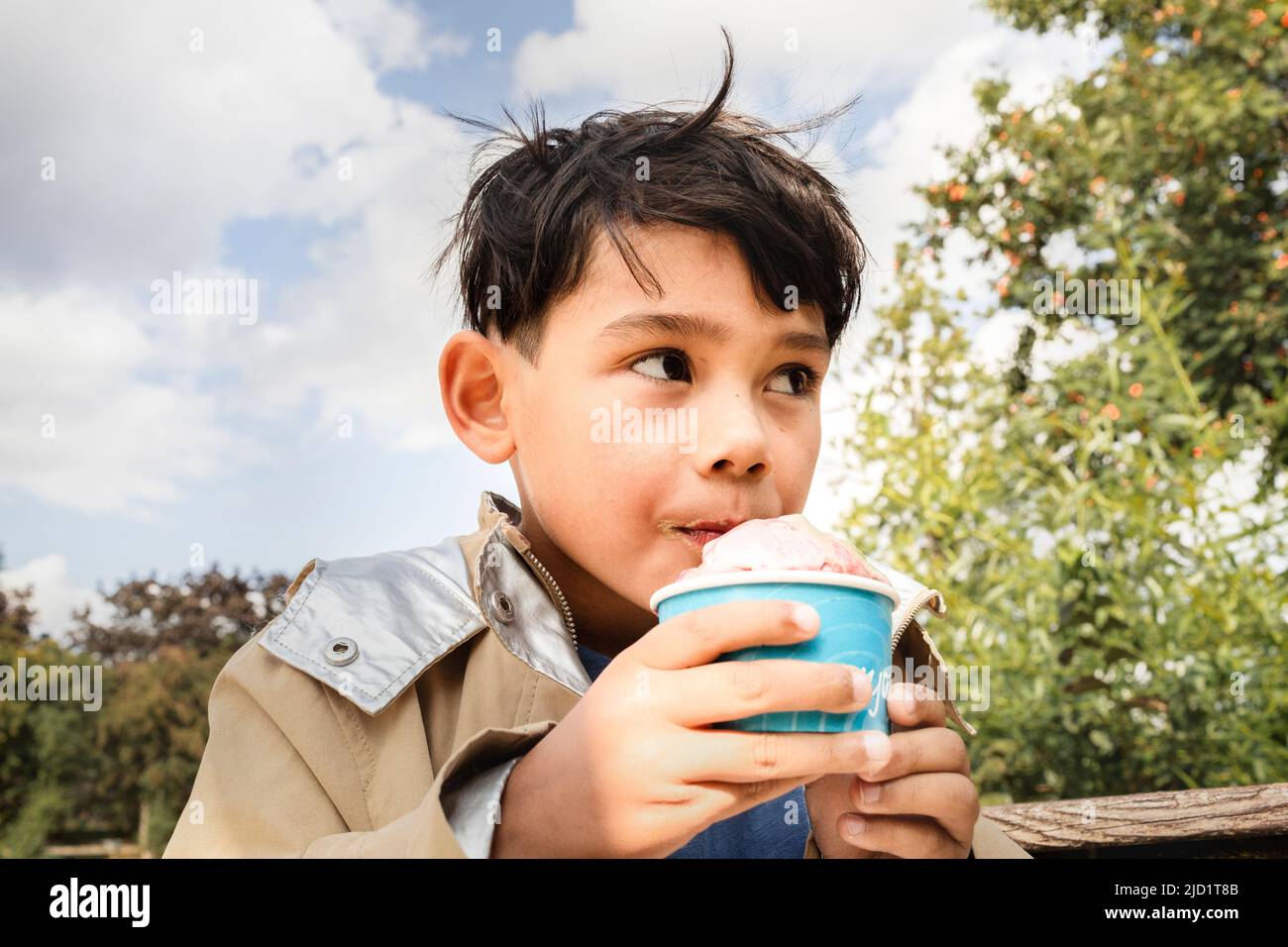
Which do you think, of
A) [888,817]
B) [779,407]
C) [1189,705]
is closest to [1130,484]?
[1189,705]

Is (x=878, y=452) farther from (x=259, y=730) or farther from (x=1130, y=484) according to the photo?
(x=259, y=730)

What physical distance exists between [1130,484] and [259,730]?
3.10 metres

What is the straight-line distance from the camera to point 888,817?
4.16 feet

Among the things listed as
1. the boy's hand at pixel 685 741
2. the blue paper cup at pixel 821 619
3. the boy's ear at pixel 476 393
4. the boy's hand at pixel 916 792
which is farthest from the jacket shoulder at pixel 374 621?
the boy's hand at pixel 916 792

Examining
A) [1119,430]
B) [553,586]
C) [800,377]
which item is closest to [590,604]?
[553,586]

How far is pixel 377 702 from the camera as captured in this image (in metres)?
1.41

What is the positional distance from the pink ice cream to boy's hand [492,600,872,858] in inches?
4.5

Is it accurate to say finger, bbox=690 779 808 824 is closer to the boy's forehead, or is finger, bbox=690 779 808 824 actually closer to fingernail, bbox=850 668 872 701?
fingernail, bbox=850 668 872 701

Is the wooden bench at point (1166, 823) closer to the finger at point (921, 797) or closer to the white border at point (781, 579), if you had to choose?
the finger at point (921, 797)

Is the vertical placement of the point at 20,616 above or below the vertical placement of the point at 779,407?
above

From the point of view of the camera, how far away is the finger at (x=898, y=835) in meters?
1.25

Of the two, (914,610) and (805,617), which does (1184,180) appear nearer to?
(914,610)

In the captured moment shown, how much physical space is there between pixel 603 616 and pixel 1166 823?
1.18 m

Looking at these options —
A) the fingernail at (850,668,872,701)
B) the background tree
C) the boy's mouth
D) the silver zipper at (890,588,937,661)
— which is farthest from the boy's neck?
the background tree
